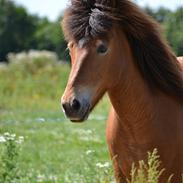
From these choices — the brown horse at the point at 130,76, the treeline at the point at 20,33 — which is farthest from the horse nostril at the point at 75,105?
the treeline at the point at 20,33

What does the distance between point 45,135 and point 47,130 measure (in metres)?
1.02

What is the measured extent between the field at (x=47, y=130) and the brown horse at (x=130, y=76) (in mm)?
317

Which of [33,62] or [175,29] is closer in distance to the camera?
[33,62]

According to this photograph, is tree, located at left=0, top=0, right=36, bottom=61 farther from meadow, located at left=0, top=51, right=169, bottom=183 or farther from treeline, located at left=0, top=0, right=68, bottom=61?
meadow, located at left=0, top=51, right=169, bottom=183

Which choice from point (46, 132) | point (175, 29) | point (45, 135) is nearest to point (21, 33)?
point (175, 29)

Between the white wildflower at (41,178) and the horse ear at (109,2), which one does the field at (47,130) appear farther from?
the horse ear at (109,2)

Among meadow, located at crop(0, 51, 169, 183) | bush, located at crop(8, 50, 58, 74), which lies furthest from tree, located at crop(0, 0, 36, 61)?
meadow, located at crop(0, 51, 169, 183)

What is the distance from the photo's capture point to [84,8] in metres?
4.37

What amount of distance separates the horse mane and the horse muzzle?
477 mm

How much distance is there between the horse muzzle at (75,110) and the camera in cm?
396

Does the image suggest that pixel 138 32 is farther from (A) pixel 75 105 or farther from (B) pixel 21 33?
(B) pixel 21 33

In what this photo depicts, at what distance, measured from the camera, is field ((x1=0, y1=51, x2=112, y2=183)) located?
7309mm

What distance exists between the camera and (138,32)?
4500mm

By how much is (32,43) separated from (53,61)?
3070 centimetres
